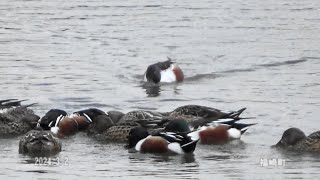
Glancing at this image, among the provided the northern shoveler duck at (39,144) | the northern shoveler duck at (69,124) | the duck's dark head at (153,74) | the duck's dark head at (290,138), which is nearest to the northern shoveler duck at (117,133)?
the northern shoveler duck at (69,124)

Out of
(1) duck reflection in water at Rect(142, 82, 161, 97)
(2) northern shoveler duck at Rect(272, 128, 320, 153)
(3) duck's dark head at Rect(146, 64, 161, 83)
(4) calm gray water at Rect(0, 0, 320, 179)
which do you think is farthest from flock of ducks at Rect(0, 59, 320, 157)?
(3) duck's dark head at Rect(146, 64, 161, 83)

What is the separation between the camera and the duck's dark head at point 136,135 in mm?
14406

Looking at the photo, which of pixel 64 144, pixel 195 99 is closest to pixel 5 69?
pixel 195 99

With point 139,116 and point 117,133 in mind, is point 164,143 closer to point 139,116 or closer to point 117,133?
point 117,133

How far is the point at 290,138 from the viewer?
14.3m

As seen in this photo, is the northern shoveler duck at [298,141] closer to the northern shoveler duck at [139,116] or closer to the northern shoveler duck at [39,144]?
the northern shoveler duck at [139,116]

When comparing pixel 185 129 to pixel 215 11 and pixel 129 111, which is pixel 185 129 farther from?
pixel 215 11

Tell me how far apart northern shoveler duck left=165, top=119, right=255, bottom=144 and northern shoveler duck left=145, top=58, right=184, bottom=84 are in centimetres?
528

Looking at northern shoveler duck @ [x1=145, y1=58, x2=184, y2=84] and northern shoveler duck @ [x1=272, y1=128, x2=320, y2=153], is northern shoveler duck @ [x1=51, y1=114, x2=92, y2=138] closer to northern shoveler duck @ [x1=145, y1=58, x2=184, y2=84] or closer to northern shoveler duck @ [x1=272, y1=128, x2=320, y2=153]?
northern shoveler duck @ [x1=272, y1=128, x2=320, y2=153]

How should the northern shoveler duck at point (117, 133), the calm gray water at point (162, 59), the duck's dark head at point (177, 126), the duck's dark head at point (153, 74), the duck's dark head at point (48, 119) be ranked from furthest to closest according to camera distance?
1. the duck's dark head at point (153, 74)
2. the duck's dark head at point (48, 119)
3. the northern shoveler duck at point (117, 133)
4. the duck's dark head at point (177, 126)
5. the calm gray water at point (162, 59)

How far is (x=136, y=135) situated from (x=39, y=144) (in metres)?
1.24

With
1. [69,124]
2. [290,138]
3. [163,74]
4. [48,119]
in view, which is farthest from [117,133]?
[163,74]

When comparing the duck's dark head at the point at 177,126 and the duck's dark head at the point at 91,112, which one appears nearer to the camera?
the duck's dark head at the point at 177,126

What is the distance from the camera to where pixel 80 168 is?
43.0 feet
